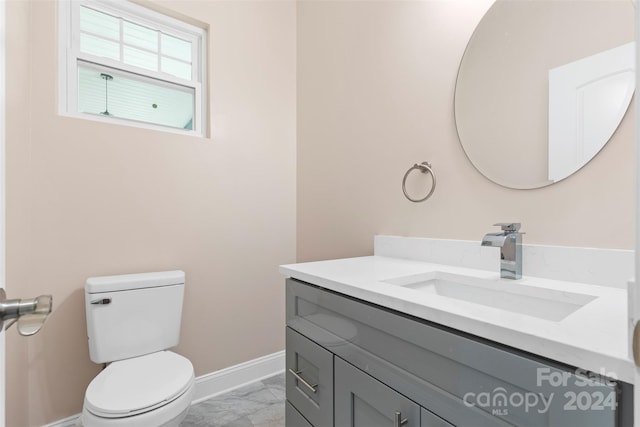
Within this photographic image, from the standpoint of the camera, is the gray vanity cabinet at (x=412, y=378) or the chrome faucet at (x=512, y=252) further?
the chrome faucet at (x=512, y=252)

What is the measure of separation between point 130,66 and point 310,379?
1.88m

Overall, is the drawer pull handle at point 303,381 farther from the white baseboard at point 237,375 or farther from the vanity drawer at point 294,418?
the white baseboard at point 237,375

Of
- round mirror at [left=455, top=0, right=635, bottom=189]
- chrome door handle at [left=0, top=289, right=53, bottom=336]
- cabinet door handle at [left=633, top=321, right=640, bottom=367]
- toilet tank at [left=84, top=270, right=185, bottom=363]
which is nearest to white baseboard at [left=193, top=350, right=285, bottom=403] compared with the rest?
toilet tank at [left=84, top=270, right=185, bottom=363]

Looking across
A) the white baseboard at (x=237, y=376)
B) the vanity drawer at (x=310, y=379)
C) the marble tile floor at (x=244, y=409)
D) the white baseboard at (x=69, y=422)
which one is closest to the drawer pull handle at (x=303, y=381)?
the vanity drawer at (x=310, y=379)

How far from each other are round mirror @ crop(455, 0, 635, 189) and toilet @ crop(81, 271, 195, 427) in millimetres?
1521

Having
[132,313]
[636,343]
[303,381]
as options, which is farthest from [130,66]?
[636,343]

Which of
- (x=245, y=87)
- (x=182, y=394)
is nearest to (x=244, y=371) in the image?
(x=182, y=394)

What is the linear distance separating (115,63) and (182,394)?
1718 millimetres

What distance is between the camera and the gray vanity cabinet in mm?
515

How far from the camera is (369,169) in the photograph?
175 centimetres

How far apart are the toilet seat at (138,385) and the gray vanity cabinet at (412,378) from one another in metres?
0.48

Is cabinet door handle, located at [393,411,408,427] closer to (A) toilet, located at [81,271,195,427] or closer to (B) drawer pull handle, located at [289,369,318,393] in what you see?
(B) drawer pull handle, located at [289,369,318,393]

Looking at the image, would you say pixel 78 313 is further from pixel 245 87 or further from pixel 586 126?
pixel 586 126

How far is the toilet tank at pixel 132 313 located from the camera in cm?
148
